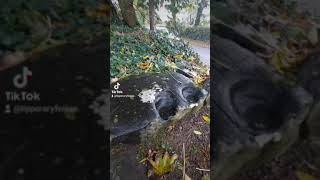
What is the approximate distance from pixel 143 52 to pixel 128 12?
0.96ft

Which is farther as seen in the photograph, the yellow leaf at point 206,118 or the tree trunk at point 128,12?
the tree trunk at point 128,12

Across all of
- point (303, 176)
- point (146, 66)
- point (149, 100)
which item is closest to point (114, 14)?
point (146, 66)

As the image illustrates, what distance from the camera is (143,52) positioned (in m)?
3.04

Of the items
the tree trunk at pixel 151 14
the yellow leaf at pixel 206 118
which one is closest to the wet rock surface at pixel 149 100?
the yellow leaf at pixel 206 118

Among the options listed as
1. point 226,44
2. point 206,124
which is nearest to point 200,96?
point 206,124

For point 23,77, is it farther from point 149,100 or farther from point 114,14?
point 149,100

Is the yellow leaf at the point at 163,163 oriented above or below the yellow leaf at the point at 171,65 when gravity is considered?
below

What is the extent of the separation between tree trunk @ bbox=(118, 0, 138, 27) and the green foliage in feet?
0.19

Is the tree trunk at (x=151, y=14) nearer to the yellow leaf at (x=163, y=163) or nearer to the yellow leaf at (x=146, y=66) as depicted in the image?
the yellow leaf at (x=146, y=66)

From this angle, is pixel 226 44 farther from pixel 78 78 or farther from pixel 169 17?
pixel 78 78

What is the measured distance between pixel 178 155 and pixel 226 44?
0.80 metres

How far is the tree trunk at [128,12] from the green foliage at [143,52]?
0.19 ft

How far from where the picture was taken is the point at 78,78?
3.07 metres

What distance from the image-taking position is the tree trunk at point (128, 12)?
3.06 metres
